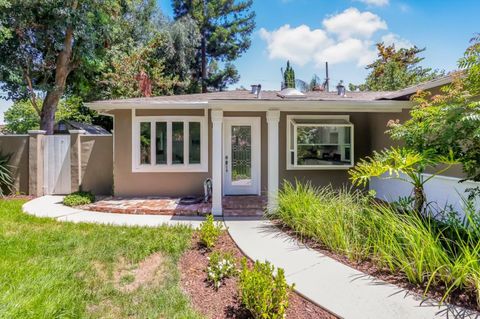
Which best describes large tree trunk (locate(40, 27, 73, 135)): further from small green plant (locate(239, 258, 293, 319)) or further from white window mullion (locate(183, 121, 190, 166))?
small green plant (locate(239, 258, 293, 319))

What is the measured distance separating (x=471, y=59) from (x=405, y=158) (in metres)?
1.74

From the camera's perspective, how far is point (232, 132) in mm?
9453

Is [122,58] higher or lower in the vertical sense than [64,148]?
higher

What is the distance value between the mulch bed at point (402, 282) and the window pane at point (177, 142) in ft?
17.5

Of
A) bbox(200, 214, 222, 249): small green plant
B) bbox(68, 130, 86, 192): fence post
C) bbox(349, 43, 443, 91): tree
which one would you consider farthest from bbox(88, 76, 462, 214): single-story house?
bbox(349, 43, 443, 91): tree

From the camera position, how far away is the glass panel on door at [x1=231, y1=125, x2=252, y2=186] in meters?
9.47

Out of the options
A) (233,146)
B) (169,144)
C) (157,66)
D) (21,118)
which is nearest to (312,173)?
(233,146)

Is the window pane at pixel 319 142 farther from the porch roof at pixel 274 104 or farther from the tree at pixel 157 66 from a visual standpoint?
the tree at pixel 157 66

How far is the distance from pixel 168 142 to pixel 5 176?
5.26 meters

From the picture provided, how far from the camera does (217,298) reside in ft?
11.6

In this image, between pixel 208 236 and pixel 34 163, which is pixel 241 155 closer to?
pixel 208 236

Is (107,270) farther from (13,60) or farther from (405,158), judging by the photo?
(13,60)

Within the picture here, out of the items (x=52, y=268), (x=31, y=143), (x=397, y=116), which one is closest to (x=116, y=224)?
(x=52, y=268)

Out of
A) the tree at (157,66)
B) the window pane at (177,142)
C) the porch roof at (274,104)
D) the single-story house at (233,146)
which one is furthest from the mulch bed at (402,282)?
the tree at (157,66)
